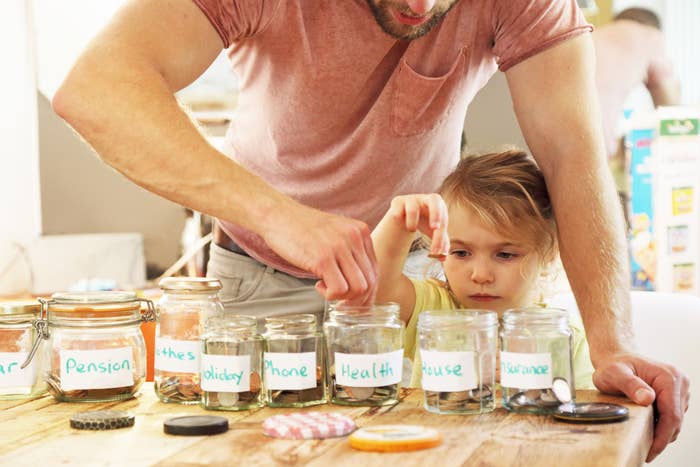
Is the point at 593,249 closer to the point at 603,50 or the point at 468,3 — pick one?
the point at 468,3

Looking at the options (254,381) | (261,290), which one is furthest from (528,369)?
(261,290)

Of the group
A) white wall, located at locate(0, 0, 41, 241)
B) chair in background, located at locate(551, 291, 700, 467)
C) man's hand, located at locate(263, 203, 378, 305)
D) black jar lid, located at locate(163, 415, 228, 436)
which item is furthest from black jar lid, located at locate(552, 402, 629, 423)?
white wall, located at locate(0, 0, 41, 241)

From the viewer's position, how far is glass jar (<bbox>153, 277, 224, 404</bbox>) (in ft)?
3.93

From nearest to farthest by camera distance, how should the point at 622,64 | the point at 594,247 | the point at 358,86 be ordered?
the point at 594,247 → the point at 358,86 → the point at 622,64

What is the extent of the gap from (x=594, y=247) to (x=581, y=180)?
0.12 m

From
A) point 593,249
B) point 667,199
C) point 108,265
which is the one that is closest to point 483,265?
point 593,249

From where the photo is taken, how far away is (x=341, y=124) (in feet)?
5.47

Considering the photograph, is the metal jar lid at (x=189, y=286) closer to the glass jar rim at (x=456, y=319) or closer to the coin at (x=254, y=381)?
the coin at (x=254, y=381)

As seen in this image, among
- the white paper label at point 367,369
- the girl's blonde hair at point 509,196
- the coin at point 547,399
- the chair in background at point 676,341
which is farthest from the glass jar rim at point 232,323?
the chair in background at point 676,341

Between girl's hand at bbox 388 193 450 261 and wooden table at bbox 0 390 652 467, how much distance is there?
0.19 meters

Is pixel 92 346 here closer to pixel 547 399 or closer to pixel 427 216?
pixel 427 216

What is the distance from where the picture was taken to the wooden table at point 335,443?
91 centimetres

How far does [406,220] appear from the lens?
3.95 ft

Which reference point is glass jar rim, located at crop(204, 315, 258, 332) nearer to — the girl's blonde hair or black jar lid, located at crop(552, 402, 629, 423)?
black jar lid, located at crop(552, 402, 629, 423)
